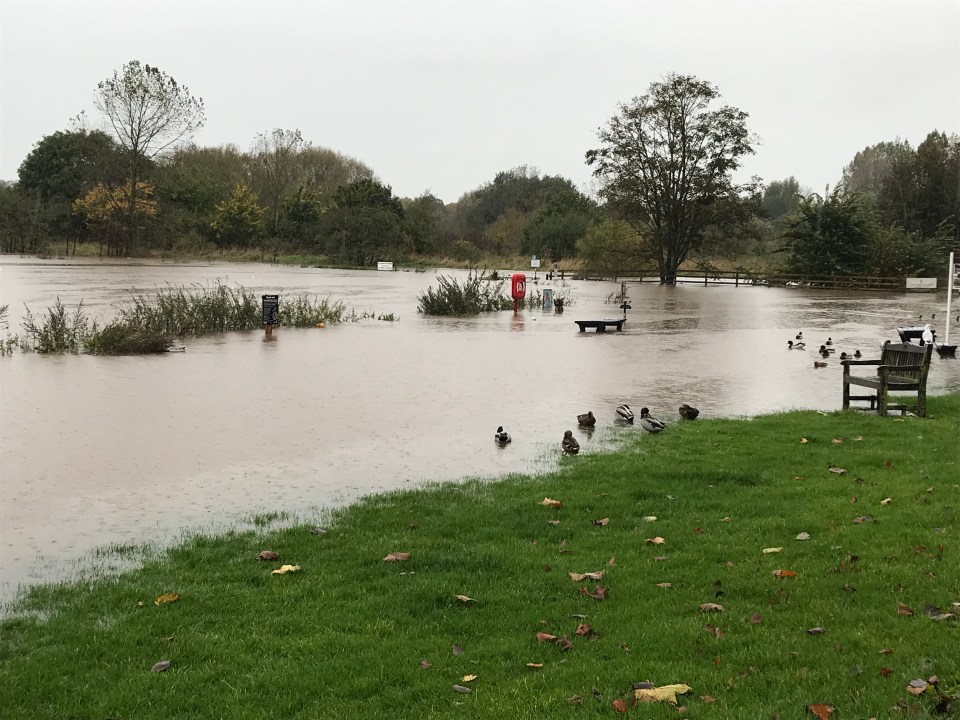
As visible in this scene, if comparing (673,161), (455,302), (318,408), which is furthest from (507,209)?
(318,408)

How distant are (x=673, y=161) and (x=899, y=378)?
51029 millimetres

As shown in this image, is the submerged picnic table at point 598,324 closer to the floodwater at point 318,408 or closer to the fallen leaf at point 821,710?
the floodwater at point 318,408

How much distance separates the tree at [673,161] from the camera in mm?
59688

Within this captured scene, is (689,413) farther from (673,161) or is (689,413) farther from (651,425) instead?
(673,161)

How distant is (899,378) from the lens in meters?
12.1

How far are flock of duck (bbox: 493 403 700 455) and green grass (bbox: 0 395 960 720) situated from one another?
1.78 meters

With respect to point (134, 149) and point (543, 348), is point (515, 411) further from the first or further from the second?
point (134, 149)

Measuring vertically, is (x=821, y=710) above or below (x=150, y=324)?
below

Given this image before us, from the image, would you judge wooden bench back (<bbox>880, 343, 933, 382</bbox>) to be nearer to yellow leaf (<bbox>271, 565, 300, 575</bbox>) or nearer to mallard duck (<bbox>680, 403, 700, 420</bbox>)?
mallard duck (<bbox>680, 403, 700, 420</bbox>)

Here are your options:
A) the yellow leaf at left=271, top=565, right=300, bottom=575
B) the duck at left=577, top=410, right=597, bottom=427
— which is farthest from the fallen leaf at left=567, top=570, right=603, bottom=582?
the duck at left=577, top=410, right=597, bottom=427

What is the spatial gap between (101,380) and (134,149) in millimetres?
70156

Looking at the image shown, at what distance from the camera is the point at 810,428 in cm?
1056

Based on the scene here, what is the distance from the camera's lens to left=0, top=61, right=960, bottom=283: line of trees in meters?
59.4

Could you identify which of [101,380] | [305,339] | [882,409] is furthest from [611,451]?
[305,339]
